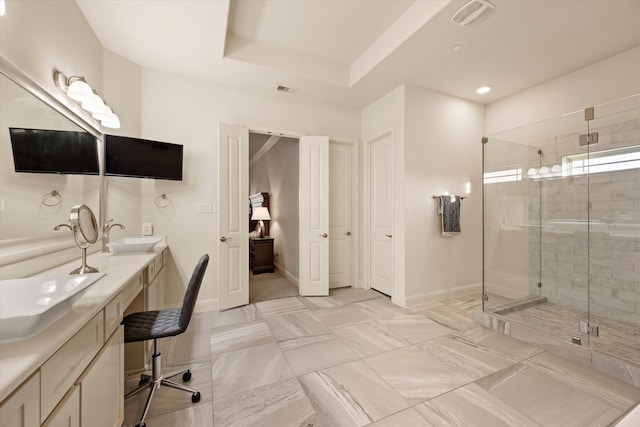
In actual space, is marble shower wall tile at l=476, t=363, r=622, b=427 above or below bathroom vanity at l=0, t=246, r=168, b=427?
below

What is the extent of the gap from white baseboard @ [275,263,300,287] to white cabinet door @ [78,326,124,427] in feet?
9.33

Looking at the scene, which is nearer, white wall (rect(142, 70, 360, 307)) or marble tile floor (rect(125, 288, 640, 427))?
marble tile floor (rect(125, 288, 640, 427))

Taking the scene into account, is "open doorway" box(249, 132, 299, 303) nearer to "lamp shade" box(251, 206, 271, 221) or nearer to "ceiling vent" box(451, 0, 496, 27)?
"lamp shade" box(251, 206, 271, 221)

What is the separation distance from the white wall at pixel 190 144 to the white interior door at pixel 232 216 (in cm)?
16

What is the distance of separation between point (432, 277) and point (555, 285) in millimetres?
1361

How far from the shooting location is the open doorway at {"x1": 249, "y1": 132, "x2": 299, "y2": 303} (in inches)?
165

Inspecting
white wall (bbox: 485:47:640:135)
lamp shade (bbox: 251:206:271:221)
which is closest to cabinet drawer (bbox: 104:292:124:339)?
lamp shade (bbox: 251:206:271:221)

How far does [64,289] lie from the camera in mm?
892

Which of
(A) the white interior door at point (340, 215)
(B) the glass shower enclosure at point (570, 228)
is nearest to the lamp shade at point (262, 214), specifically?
(A) the white interior door at point (340, 215)

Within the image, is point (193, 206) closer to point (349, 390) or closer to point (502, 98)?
point (349, 390)

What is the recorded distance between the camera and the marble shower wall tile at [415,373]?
1.71m

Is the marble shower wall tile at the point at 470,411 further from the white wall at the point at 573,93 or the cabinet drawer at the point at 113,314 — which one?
the white wall at the point at 573,93

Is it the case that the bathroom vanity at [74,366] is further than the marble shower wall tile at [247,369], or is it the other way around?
the marble shower wall tile at [247,369]

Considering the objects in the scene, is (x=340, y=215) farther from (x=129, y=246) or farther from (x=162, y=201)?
(x=129, y=246)
